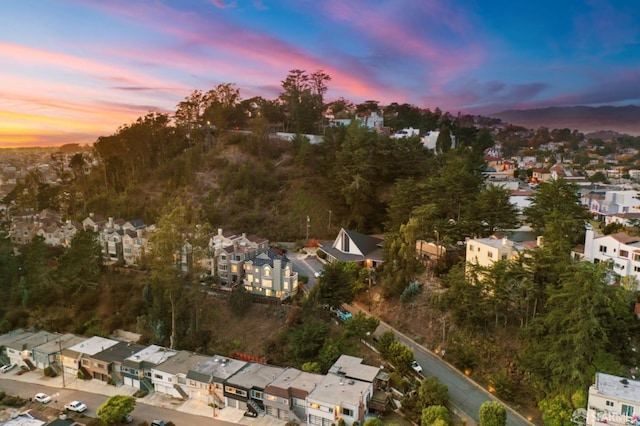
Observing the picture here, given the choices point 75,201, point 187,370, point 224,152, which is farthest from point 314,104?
point 187,370

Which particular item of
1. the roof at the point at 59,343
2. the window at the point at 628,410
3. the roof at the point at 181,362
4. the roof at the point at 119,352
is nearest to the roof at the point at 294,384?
the roof at the point at 181,362

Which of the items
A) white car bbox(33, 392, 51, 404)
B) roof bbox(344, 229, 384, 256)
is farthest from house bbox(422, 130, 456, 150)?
white car bbox(33, 392, 51, 404)

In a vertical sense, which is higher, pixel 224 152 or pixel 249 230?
pixel 224 152

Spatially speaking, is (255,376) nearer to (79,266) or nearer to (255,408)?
(255,408)

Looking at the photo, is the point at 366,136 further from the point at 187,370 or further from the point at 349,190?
the point at 187,370

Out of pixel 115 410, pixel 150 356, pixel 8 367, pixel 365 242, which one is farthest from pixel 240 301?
pixel 8 367

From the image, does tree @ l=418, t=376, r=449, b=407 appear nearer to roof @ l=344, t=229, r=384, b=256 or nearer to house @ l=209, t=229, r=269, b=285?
roof @ l=344, t=229, r=384, b=256

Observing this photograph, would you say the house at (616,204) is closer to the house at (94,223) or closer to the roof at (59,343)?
the roof at (59,343)
